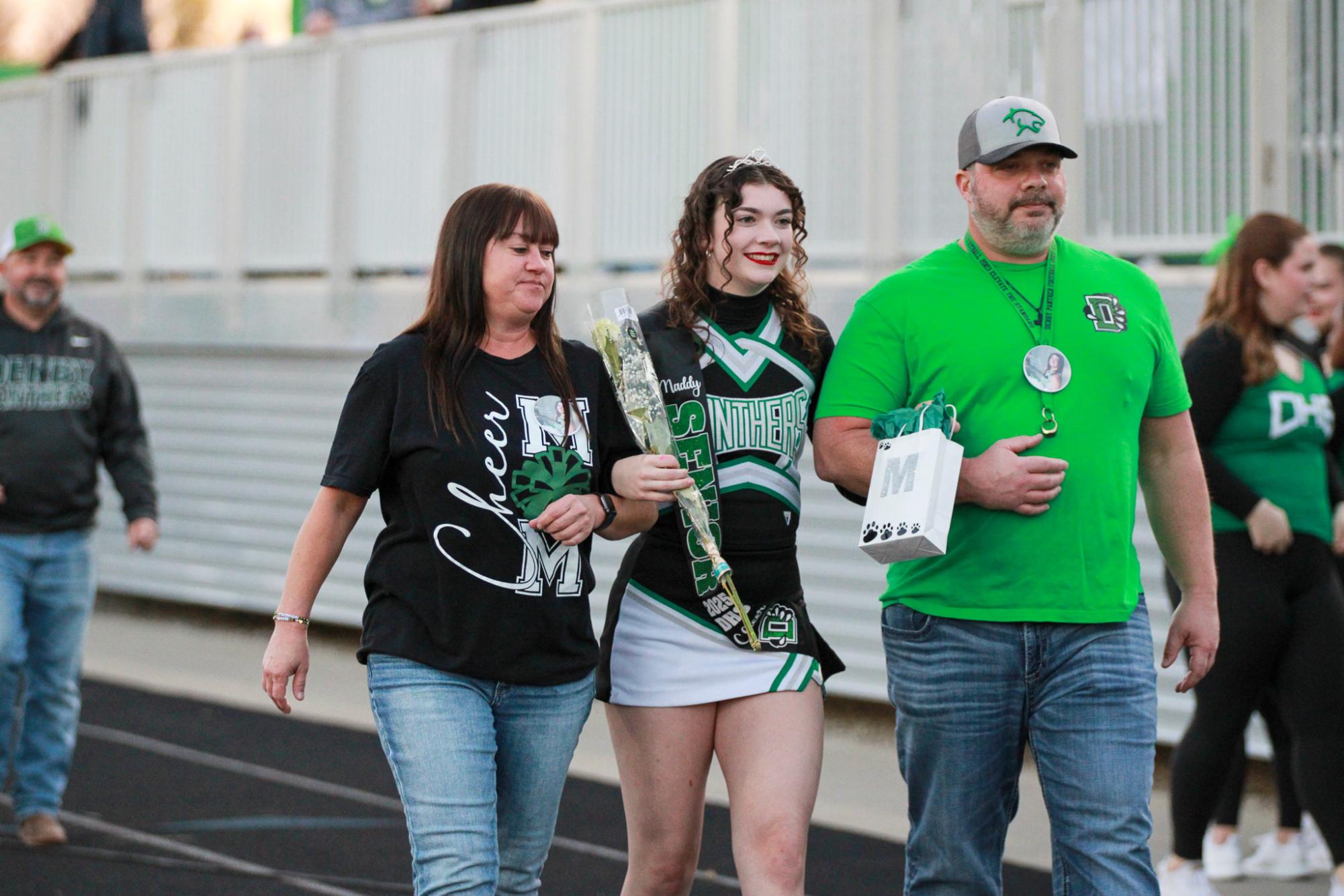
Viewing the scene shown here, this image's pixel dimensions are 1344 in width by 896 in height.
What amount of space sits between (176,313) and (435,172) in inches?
128

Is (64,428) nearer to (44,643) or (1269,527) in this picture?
(44,643)

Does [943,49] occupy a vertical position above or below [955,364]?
above

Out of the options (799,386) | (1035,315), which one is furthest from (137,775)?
(1035,315)

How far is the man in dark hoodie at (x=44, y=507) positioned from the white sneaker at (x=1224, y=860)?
4.48 metres

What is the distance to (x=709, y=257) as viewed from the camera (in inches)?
171

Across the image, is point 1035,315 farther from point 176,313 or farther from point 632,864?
point 176,313

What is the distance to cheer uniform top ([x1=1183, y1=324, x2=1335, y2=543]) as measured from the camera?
5.82 meters

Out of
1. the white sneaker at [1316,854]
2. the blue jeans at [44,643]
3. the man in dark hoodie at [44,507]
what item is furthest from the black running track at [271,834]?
the white sneaker at [1316,854]

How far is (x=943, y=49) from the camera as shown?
9.58 metres

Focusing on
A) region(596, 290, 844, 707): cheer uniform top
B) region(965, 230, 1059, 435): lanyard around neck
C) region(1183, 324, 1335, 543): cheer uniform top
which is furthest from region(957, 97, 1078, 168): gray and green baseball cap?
region(1183, 324, 1335, 543): cheer uniform top

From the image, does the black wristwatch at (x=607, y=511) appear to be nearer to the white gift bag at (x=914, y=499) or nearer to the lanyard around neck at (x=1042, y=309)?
the white gift bag at (x=914, y=499)

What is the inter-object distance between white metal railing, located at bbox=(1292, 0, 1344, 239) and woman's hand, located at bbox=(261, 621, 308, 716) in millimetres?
6064

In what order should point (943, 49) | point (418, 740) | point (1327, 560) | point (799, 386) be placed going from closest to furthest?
point (418, 740) → point (799, 386) → point (1327, 560) → point (943, 49)

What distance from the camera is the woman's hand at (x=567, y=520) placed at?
12.8ft
